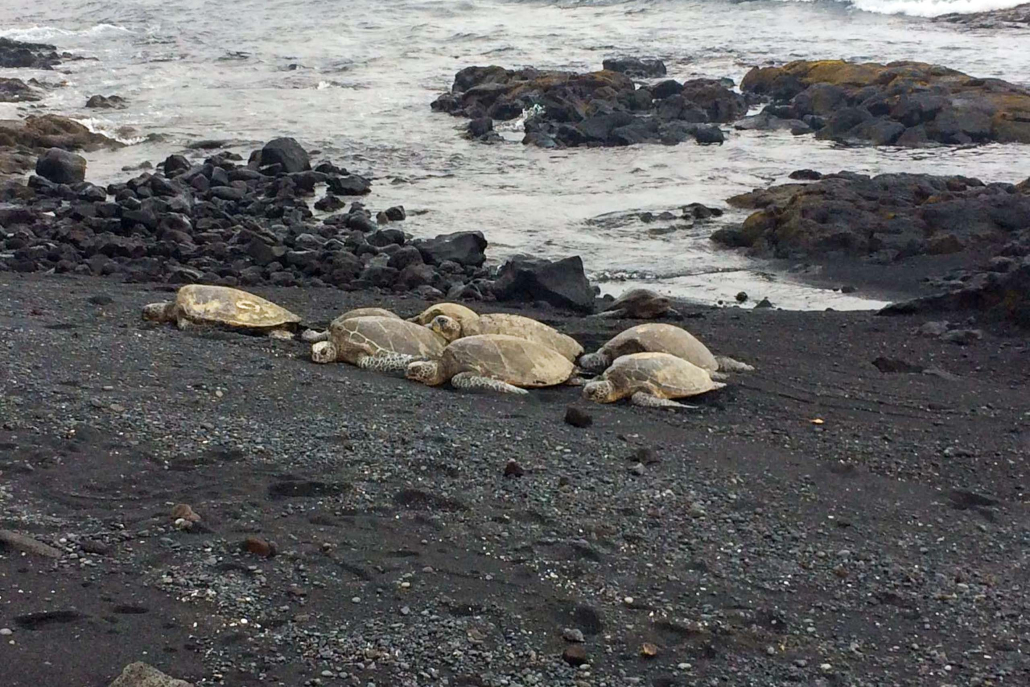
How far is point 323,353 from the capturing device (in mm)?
7672

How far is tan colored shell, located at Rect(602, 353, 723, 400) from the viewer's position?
23.6 ft

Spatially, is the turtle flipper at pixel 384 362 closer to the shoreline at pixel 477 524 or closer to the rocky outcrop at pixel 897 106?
the shoreline at pixel 477 524

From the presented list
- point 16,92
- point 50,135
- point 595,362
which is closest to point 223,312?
point 595,362

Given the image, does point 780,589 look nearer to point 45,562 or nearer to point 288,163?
point 45,562

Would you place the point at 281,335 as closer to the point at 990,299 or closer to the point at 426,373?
the point at 426,373

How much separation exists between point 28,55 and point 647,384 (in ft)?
82.0

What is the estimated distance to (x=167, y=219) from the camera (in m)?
12.3

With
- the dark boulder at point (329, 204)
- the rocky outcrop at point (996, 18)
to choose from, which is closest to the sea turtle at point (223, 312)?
the dark boulder at point (329, 204)

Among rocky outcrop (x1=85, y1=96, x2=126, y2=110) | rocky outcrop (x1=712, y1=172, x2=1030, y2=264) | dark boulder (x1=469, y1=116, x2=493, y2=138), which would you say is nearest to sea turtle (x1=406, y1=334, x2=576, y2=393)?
rocky outcrop (x1=712, y1=172, x2=1030, y2=264)

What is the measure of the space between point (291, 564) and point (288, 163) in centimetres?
1212

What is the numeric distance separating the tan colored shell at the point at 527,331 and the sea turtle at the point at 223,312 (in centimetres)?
137

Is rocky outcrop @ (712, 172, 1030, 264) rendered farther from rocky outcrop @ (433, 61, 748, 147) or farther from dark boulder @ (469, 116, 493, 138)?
dark boulder @ (469, 116, 493, 138)

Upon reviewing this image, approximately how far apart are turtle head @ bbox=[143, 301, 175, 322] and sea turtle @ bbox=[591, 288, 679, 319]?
349 centimetres

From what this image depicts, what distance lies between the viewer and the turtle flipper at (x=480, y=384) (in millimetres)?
7258
